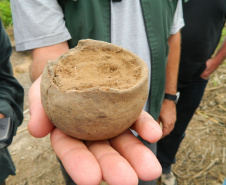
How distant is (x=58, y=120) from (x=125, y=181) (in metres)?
0.49

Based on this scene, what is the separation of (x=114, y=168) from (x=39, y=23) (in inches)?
43.1

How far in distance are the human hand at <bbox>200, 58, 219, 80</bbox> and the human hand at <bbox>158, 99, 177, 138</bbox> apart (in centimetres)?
70

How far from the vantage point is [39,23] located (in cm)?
156

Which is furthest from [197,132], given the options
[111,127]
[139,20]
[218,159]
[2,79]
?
[2,79]

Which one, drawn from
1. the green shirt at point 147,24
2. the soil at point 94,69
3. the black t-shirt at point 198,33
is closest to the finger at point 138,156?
the soil at point 94,69

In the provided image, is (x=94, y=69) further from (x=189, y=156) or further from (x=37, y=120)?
(x=189, y=156)

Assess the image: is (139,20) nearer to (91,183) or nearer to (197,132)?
(91,183)

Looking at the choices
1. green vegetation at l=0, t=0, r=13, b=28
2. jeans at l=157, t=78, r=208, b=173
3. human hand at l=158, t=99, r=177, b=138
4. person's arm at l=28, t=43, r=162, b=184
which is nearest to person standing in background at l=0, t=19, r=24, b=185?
person's arm at l=28, t=43, r=162, b=184

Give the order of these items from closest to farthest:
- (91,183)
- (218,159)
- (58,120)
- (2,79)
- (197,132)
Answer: (91,183)
(58,120)
(2,79)
(218,159)
(197,132)

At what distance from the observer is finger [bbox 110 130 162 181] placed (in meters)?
1.19

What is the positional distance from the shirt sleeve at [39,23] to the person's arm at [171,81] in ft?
3.51

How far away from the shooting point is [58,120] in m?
1.26

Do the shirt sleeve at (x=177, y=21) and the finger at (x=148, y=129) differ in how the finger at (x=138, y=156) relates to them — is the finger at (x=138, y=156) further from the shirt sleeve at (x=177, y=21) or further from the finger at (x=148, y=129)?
the shirt sleeve at (x=177, y=21)

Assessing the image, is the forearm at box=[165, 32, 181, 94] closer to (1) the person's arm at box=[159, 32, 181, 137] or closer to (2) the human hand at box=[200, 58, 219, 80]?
(1) the person's arm at box=[159, 32, 181, 137]
